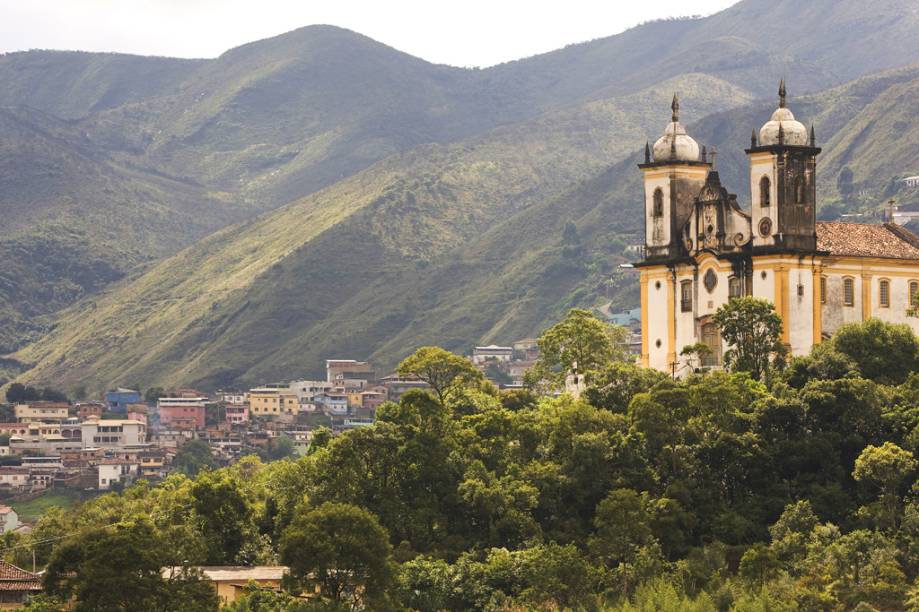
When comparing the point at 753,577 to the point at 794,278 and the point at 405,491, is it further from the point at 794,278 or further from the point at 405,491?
the point at 794,278

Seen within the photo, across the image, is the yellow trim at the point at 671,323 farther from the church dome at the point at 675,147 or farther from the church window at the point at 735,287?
the church dome at the point at 675,147

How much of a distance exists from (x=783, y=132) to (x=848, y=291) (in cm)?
716

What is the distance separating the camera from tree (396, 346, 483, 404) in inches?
3447

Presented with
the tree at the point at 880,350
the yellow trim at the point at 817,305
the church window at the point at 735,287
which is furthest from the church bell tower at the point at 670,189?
the tree at the point at 880,350

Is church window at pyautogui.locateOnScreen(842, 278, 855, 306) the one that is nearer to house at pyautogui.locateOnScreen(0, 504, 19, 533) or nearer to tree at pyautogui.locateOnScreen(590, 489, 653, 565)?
tree at pyautogui.locateOnScreen(590, 489, 653, 565)

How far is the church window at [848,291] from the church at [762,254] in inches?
1.6

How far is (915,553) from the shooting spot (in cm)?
6606

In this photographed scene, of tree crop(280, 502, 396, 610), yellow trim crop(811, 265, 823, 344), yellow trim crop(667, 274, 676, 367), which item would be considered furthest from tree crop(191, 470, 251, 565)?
yellow trim crop(811, 265, 823, 344)

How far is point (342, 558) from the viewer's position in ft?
202

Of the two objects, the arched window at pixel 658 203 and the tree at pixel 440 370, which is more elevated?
the arched window at pixel 658 203

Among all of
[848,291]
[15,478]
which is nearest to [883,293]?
[848,291]

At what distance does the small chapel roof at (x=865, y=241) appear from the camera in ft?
282

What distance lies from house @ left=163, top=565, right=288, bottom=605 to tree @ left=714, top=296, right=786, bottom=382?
21316 millimetres

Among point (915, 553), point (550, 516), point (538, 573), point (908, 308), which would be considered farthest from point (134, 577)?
point (908, 308)
